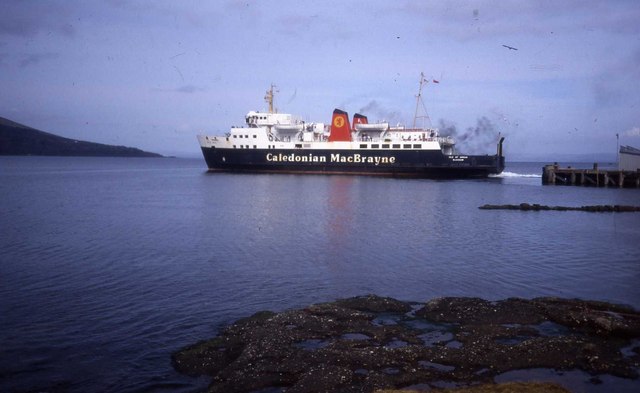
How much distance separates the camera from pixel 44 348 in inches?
350

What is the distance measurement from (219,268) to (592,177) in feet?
164

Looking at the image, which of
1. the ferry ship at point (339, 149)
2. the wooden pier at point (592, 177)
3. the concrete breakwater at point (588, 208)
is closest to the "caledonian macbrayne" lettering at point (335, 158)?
the ferry ship at point (339, 149)

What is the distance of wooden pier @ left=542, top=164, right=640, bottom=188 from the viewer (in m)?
49.0

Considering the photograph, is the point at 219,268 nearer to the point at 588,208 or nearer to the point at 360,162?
the point at 588,208

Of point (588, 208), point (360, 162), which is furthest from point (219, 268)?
point (360, 162)

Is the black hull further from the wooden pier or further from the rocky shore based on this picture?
the rocky shore

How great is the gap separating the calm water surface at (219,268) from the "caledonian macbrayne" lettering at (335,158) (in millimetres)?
27897

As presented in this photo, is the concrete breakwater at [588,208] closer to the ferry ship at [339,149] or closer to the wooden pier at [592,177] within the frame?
the wooden pier at [592,177]

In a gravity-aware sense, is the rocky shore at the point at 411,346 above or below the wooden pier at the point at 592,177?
below

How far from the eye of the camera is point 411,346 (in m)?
8.65

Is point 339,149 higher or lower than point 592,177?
higher

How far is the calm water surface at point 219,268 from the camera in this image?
8.96 m

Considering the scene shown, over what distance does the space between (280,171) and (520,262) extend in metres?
48.6

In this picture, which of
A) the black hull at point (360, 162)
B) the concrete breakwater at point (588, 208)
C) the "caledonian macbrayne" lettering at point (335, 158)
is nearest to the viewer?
the concrete breakwater at point (588, 208)
